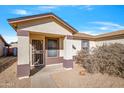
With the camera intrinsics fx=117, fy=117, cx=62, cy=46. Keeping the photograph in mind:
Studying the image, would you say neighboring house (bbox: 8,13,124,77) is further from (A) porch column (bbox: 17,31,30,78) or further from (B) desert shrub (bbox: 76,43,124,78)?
(B) desert shrub (bbox: 76,43,124,78)

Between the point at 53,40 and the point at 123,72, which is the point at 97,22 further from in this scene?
the point at 123,72

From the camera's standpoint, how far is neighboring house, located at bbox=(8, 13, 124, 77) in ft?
20.9

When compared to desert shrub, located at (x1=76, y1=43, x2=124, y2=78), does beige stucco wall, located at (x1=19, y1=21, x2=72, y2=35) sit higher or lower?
higher

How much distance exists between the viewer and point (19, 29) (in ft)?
20.8

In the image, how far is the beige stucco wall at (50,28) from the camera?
692 centimetres

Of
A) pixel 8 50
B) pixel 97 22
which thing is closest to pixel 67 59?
pixel 97 22

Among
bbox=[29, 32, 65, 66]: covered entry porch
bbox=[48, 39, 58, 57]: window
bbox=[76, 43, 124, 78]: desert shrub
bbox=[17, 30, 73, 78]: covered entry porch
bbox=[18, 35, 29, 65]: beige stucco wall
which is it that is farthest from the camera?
bbox=[48, 39, 58, 57]: window

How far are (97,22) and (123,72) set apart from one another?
6.06 metres

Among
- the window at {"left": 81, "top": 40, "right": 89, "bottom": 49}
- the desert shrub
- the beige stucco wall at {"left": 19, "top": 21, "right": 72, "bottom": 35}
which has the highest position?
the beige stucco wall at {"left": 19, "top": 21, "right": 72, "bottom": 35}

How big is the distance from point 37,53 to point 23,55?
3.05 metres

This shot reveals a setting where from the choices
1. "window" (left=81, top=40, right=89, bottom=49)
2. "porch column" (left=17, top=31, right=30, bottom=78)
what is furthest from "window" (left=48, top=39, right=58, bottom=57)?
"window" (left=81, top=40, right=89, bottom=49)

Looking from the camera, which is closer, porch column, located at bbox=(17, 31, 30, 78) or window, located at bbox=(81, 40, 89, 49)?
porch column, located at bbox=(17, 31, 30, 78)

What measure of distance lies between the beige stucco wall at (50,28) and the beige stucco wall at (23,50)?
62cm

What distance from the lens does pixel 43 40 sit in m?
9.62
